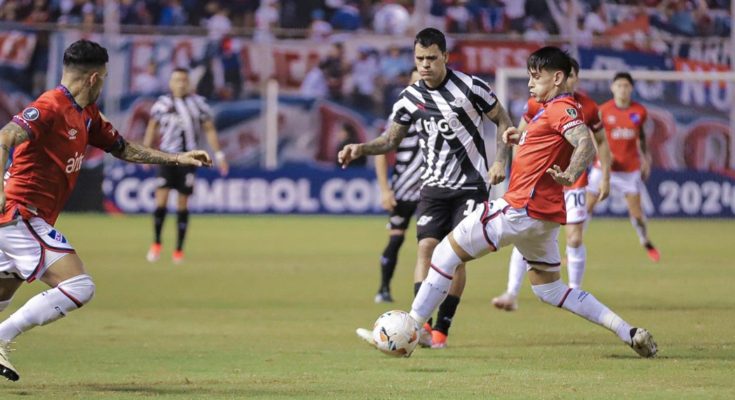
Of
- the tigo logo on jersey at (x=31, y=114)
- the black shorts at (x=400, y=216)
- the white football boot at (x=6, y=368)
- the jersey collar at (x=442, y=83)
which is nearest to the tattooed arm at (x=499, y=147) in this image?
the jersey collar at (x=442, y=83)

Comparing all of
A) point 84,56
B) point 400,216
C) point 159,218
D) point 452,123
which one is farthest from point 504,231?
point 159,218

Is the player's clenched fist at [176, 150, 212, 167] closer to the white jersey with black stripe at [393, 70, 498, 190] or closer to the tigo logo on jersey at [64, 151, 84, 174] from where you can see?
the tigo logo on jersey at [64, 151, 84, 174]

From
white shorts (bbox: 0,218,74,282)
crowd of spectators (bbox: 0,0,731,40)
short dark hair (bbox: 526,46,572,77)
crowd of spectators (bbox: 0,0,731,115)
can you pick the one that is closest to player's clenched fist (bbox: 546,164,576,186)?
short dark hair (bbox: 526,46,572,77)

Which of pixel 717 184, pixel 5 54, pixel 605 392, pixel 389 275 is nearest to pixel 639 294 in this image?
pixel 389 275

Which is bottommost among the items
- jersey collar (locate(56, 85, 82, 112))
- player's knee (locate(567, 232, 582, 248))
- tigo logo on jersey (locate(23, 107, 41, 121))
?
player's knee (locate(567, 232, 582, 248))

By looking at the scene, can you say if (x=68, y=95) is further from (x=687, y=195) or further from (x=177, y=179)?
(x=687, y=195)

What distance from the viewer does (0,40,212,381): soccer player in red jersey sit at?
24.5 ft

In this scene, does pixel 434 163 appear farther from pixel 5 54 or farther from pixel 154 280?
pixel 5 54

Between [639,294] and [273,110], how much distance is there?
14.7 m

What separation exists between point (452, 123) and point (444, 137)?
0.13 m

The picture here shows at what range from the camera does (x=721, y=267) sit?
1717 centimetres

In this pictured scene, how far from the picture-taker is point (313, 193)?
2738 centimetres

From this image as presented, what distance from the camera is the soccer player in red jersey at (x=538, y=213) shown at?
859 centimetres

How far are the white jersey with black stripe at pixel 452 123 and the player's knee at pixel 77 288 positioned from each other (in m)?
3.06
